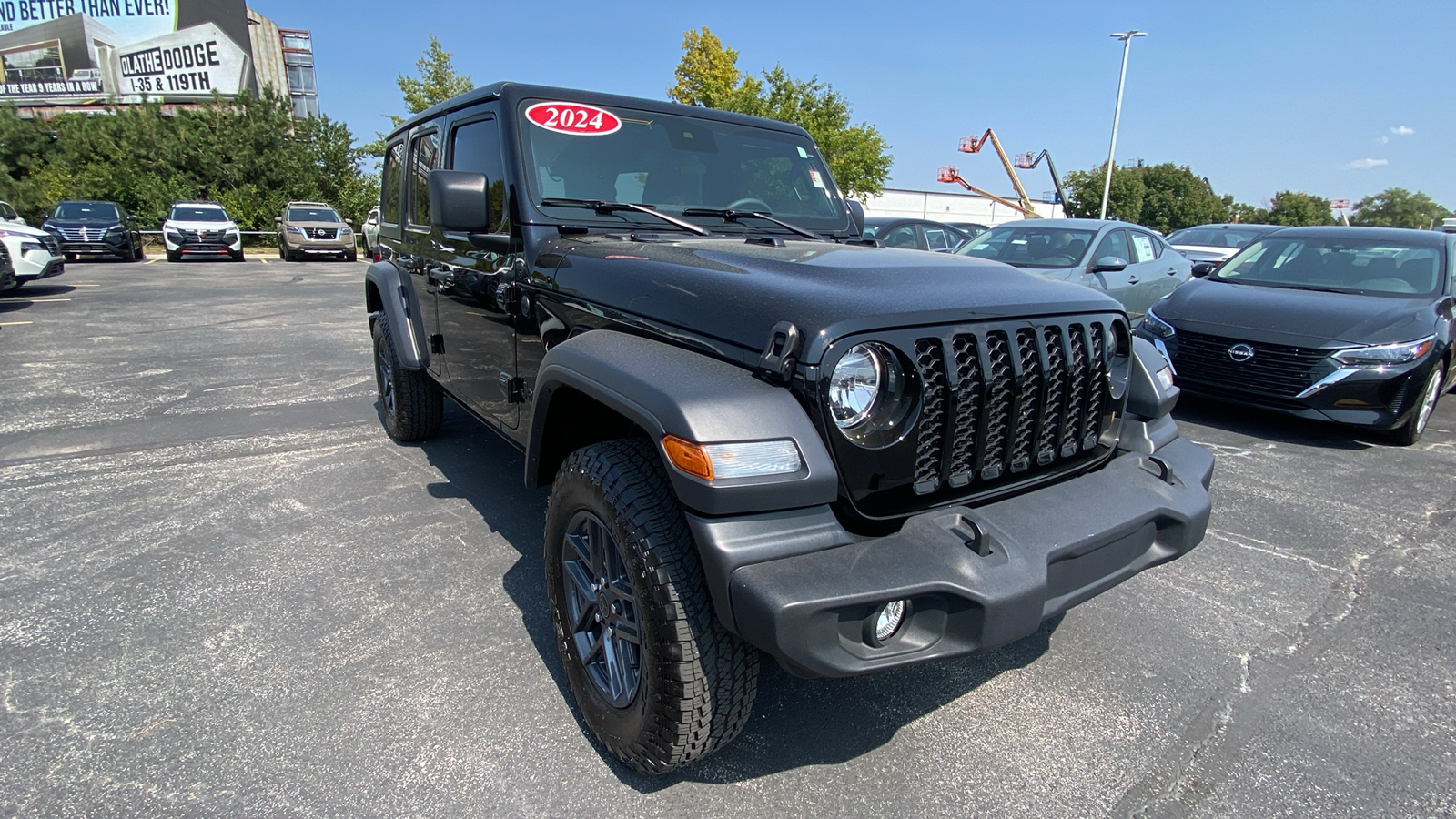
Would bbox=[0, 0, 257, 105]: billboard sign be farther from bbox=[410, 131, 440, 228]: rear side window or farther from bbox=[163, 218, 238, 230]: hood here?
bbox=[410, 131, 440, 228]: rear side window

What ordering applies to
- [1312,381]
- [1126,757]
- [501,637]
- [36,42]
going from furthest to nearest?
[36,42] → [1312,381] → [501,637] → [1126,757]

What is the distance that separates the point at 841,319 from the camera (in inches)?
71.2

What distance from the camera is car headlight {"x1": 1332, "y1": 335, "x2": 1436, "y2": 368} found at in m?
5.10

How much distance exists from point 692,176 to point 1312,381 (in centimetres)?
459

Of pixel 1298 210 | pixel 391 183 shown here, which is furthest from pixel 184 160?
pixel 1298 210

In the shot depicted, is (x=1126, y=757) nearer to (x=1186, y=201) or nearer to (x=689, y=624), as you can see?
(x=689, y=624)

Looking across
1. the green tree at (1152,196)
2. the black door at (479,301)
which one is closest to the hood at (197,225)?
the black door at (479,301)

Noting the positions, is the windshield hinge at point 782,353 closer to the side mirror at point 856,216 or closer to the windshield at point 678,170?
the windshield at point 678,170

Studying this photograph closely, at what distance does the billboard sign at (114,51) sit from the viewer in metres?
34.8

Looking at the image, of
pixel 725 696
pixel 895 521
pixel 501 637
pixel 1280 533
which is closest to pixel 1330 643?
pixel 1280 533

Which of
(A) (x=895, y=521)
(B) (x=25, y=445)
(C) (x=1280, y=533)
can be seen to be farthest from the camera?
(B) (x=25, y=445)

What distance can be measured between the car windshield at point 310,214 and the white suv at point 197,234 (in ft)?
4.77

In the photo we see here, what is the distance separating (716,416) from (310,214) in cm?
2293

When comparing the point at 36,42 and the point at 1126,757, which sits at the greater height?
the point at 36,42
